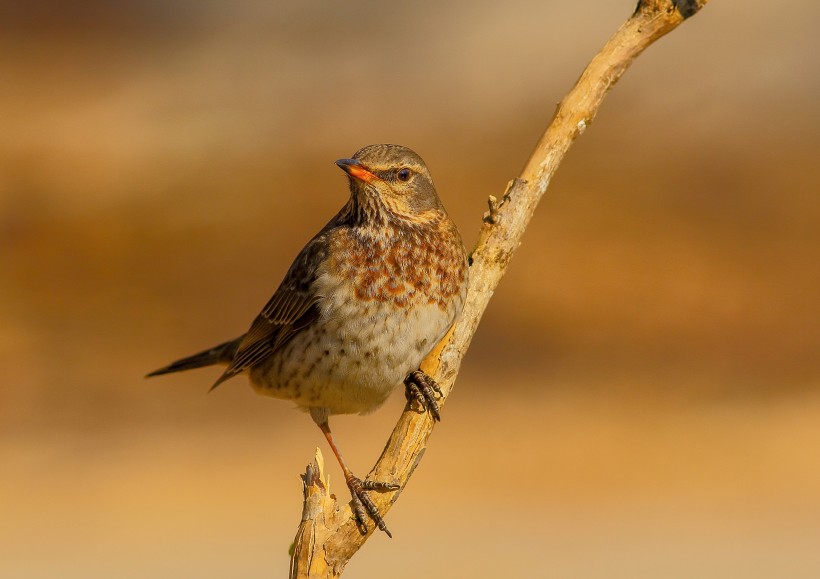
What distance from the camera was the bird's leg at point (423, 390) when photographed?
7.48 metres

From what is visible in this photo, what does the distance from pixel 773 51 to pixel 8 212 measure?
40.1 feet

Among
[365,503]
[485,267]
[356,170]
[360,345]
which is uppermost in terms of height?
[356,170]

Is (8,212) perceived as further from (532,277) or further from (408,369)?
(408,369)

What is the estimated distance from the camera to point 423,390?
7.61 metres

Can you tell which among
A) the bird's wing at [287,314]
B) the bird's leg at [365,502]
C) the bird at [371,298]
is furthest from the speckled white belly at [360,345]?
the bird's leg at [365,502]

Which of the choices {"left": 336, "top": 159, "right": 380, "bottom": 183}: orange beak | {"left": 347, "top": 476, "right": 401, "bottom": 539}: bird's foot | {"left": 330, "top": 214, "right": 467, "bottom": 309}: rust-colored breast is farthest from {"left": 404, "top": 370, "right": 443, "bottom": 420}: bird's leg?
{"left": 336, "top": 159, "right": 380, "bottom": 183}: orange beak

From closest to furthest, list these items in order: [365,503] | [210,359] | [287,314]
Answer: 1. [365,503]
2. [287,314]
3. [210,359]

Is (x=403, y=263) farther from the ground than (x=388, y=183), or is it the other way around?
(x=388, y=183)

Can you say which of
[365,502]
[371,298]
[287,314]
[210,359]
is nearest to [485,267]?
[371,298]

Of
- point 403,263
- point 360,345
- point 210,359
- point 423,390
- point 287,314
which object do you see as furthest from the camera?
point 210,359

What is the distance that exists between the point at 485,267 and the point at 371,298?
0.72 meters

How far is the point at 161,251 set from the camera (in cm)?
1917

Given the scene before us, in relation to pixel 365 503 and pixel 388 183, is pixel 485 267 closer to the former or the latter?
pixel 388 183

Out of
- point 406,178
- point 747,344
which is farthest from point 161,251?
point 406,178
